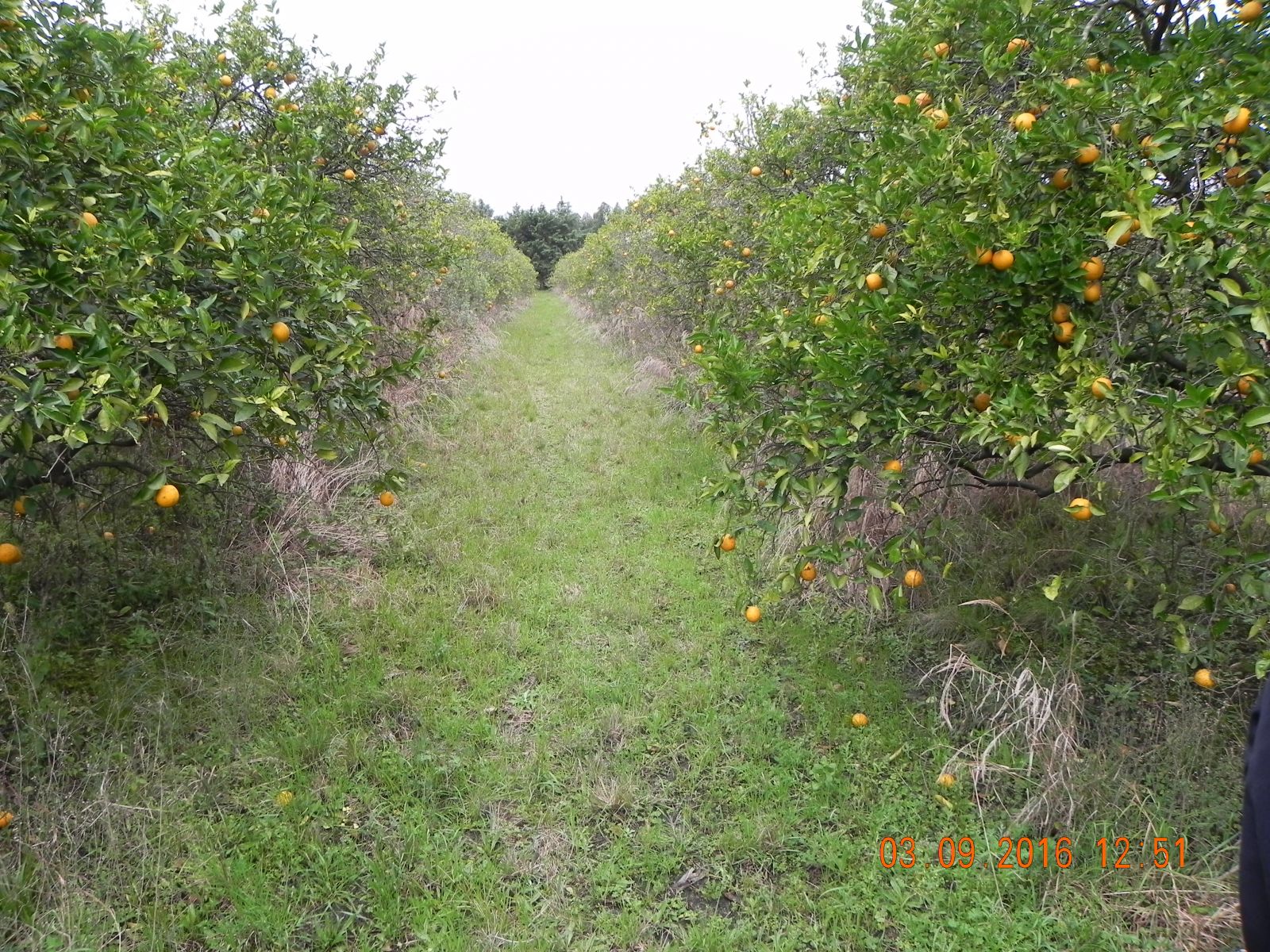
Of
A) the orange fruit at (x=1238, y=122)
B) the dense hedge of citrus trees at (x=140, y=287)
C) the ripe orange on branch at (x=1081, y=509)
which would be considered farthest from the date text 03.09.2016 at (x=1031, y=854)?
the dense hedge of citrus trees at (x=140, y=287)

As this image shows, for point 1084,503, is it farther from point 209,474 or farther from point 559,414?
point 559,414

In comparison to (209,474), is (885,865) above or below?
below

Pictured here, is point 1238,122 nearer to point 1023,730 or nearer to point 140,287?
point 1023,730

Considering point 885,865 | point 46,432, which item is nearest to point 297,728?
point 46,432

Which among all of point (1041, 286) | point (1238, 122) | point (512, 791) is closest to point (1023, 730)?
point (1041, 286)

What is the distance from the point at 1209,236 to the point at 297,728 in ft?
12.7

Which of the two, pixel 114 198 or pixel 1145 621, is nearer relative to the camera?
pixel 114 198

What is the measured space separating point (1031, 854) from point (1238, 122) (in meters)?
2.47

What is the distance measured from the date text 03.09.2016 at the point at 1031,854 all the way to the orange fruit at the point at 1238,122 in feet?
7.52

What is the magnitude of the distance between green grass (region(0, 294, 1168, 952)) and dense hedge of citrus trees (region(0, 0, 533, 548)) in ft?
3.55

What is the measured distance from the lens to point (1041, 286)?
7.97ft

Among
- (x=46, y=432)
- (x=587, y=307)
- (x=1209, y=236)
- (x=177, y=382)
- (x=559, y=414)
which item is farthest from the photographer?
(x=587, y=307)

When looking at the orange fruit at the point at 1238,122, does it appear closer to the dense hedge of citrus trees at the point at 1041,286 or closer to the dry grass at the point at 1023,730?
the dense hedge of citrus trees at the point at 1041,286

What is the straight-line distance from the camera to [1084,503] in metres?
2.08
